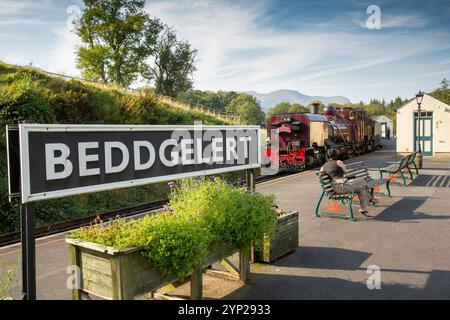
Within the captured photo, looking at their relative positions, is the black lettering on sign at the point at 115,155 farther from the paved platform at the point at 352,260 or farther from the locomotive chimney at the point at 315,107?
the locomotive chimney at the point at 315,107

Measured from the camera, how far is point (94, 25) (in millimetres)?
38312

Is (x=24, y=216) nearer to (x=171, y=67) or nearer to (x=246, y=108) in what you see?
(x=171, y=67)

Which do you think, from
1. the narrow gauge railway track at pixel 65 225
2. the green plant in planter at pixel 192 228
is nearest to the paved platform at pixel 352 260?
the green plant in planter at pixel 192 228

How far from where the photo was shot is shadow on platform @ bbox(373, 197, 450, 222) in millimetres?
8391

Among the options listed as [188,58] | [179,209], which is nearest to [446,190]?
[179,209]

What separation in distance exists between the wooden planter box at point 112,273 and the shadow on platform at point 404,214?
5.75m

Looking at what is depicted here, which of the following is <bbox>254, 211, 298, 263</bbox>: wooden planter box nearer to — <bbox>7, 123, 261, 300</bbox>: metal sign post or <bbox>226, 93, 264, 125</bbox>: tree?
<bbox>7, 123, 261, 300</bbox>: metal sign post

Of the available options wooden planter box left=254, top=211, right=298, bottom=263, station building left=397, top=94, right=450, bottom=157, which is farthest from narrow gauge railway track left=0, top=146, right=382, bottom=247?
station building left=397, top=94, right=450, bottom=157

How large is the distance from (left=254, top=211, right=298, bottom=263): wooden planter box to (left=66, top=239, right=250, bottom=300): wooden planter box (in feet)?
6.10

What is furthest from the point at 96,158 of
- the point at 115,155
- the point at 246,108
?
the point at 246,108

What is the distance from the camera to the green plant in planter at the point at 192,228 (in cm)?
376
